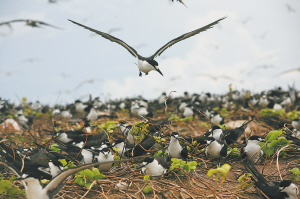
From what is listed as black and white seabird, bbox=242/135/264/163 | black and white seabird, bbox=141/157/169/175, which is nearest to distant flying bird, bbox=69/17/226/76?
black and white seabird, bbox=141/157/169/175

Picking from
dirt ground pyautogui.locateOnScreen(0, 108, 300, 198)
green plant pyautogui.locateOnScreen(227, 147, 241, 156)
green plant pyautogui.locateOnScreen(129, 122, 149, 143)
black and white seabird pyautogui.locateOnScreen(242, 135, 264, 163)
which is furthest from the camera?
green plant pyautogui.locateOnScreen(227, 147, 241, 156)

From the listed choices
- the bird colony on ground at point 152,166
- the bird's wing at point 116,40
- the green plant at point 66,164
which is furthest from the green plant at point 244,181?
the bird's wing at point 116,40

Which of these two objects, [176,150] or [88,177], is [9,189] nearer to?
[88,177]

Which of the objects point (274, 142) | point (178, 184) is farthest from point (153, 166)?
point (274, 142)

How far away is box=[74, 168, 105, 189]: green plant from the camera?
9.48ft

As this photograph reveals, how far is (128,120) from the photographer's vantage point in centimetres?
695

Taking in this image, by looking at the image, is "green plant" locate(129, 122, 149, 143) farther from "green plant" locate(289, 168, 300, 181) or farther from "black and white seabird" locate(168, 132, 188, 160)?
"green plant" locate(289, 168, 300, 181)

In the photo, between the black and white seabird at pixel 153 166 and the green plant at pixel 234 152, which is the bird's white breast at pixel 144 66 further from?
the green plant at pixel 234 152


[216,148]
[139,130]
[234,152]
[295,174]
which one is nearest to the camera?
[295,174]

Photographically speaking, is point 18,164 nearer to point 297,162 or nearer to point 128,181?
point 128,181

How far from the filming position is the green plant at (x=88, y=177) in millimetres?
2891

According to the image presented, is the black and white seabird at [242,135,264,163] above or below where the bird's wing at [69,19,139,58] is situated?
below

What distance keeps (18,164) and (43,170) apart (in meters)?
0.30

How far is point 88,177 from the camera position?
291cm
